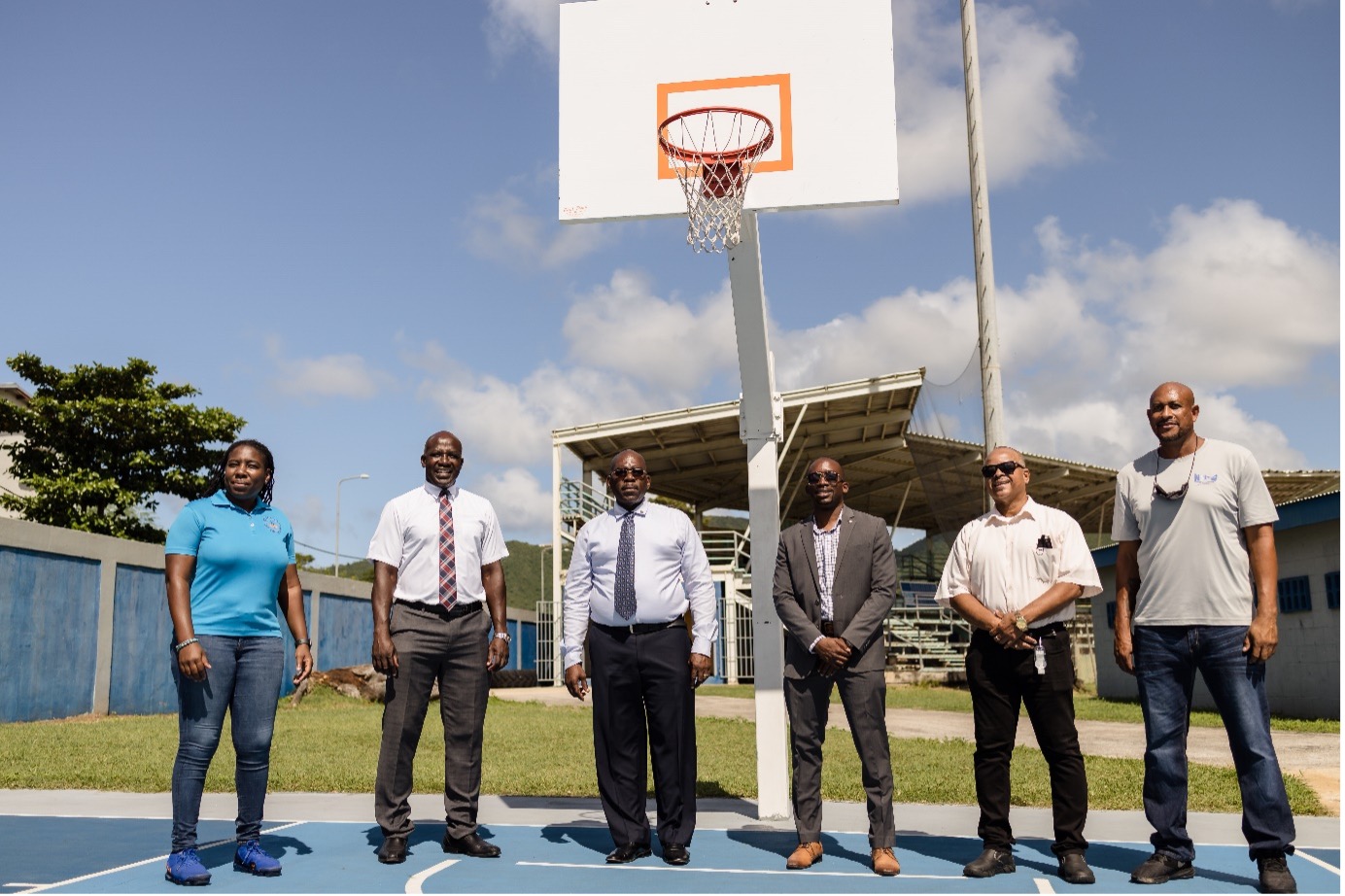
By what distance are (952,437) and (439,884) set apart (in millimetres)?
24326

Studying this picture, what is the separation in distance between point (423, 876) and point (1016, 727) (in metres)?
2.87

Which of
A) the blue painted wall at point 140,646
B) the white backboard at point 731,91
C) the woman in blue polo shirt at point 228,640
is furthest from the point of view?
the blue painted wall at point 140,646

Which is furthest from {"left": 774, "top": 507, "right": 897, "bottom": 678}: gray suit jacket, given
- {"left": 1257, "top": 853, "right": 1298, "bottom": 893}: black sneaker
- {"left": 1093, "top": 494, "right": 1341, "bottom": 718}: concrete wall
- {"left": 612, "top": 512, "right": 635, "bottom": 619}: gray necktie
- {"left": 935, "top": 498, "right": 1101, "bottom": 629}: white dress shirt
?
{"left": 1093, "top": 494, "right": 1341, "bottom": 718}: concrete wall

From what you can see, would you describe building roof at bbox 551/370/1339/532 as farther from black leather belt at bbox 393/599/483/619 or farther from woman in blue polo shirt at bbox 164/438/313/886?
woman in blue polo shirt at bbox 164/438/313/886

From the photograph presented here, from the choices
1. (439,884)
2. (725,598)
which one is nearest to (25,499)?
(725,598)

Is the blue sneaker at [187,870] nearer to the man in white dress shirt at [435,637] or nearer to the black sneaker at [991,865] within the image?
the man in white dress shirt at [435,637]

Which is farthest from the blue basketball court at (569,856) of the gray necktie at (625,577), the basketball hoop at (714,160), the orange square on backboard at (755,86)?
the orange square on backboard at (755,86)

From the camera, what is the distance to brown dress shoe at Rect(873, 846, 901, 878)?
17.4 ft

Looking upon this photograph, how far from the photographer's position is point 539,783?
877 cm

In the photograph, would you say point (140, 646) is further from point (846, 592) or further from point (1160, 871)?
point (1160, 871)

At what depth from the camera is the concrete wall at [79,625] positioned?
51.3ft

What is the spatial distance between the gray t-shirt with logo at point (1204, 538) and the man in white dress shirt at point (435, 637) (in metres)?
3.17

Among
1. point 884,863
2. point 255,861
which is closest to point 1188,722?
point 884,863

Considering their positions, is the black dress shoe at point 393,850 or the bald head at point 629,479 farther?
the bald head at point 629,479
